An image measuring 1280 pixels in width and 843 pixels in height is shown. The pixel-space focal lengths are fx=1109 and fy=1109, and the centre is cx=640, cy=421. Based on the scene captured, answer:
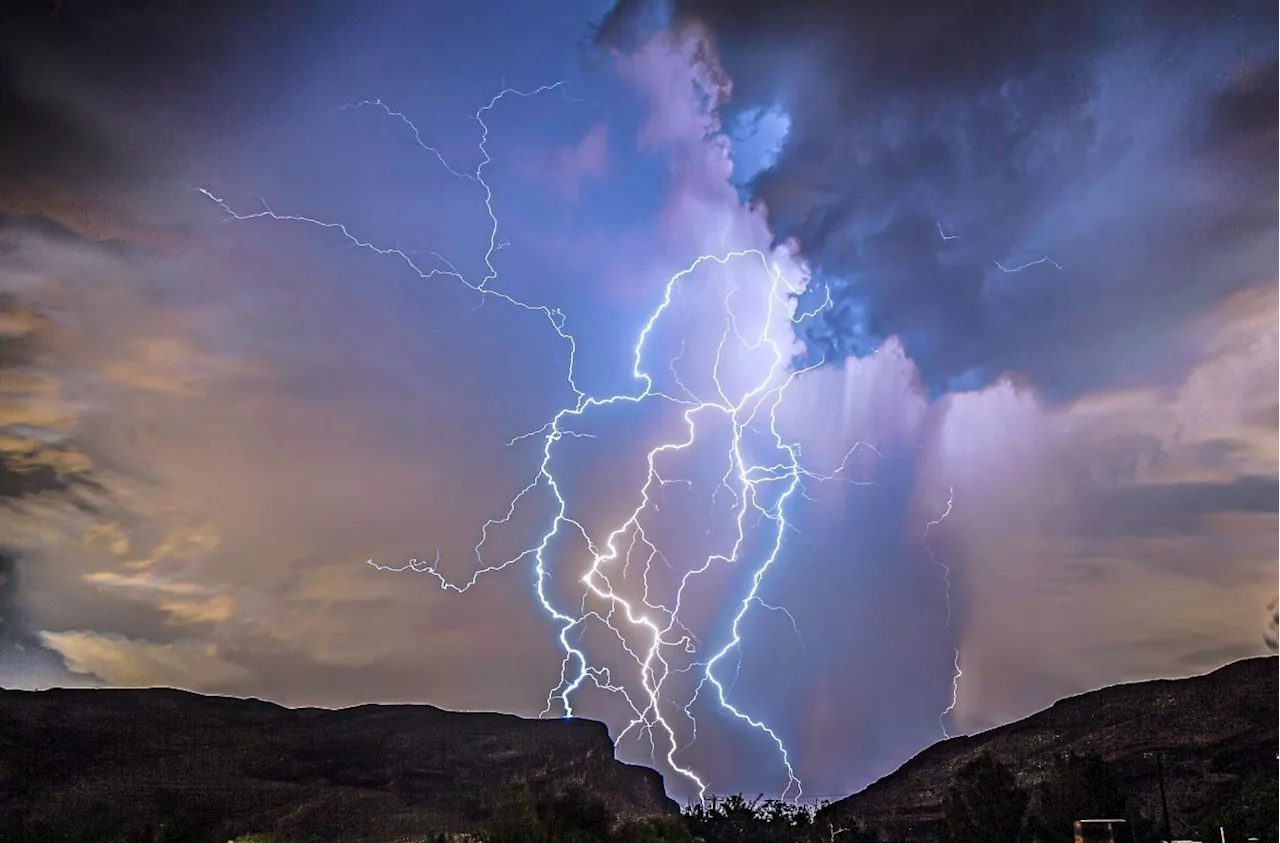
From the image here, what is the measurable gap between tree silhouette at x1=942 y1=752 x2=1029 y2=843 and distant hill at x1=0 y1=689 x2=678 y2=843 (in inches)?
983

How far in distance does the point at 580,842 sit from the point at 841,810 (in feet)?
129

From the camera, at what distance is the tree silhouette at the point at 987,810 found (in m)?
54.3

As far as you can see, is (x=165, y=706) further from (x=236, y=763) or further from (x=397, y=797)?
(x=397, y=797)

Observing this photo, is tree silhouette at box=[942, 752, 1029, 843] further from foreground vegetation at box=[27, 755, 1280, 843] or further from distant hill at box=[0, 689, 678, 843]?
distant hill at box=[0, 689, 678, 843]

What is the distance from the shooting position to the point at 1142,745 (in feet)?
229

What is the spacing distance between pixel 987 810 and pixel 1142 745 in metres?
20.6

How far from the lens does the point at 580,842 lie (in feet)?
150

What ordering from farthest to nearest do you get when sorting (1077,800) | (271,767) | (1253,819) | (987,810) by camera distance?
1. (271,767)
2. (987,810)
3. (1077,800)
4. (1253,819)

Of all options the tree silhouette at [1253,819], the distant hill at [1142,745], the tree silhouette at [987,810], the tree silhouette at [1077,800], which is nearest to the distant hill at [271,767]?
the distant hill at [1142,745]

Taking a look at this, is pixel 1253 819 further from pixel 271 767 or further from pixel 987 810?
pixel 271 767

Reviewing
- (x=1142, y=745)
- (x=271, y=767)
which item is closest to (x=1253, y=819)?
(x=1142, y=745)

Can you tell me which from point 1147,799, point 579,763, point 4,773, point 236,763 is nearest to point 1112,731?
point 1147,799

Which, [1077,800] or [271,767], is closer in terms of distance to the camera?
[1077,800]

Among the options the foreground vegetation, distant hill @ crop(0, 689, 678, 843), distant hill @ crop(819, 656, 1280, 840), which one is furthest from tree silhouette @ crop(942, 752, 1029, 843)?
distant hill @ crop(0, 689, 678, 843)
